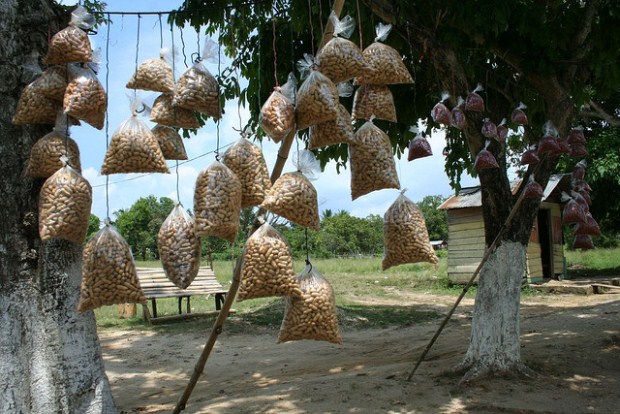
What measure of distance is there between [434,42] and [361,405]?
3640 millimetres

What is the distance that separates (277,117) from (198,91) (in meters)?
0.43

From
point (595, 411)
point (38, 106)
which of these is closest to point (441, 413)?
point (595, 411)

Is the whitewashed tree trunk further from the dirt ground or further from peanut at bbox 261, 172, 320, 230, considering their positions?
peanut at bbox 261, 172, 320, 230

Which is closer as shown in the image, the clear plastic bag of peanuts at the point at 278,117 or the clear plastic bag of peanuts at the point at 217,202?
the clear plastic bag of peanuts at the point at 217,202

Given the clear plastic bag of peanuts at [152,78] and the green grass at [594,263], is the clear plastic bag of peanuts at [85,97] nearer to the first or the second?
the clear plastic bag of peanuts at [152,78]

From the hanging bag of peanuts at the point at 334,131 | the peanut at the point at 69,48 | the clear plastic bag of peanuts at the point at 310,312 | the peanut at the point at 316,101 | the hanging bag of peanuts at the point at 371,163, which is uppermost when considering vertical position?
the peanut at the point at 69,48

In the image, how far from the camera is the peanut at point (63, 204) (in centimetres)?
257

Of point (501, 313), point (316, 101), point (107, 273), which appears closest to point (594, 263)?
point (501, 313)

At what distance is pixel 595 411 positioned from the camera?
17.5 ft

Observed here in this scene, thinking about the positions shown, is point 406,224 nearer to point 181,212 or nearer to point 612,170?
point 181,212

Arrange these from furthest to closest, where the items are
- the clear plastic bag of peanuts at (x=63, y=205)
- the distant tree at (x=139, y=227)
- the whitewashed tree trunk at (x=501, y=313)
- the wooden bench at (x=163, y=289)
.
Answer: the distant tree at (x=139, y=227) → the wooden bench at (x=163, y=289) → the whitewashed tree trunk at (x=501, y=313) → the clear plastic bag of peanuts at (x=63, y=205)

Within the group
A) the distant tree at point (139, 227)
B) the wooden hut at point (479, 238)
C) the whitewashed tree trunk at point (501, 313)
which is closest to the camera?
the whitewashed tree trunk at point (501, 313)

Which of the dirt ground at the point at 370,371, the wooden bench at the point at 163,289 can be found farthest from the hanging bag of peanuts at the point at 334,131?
the wooden bench at the point at 163,289

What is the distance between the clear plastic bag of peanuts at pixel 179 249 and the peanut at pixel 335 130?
27.5 inches
